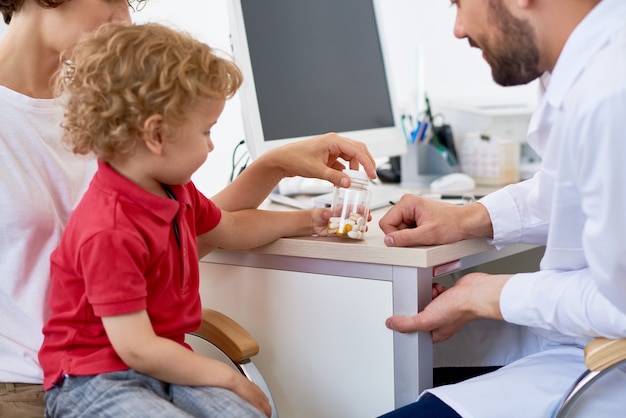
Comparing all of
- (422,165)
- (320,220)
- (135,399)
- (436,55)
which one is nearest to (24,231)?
(135,399)

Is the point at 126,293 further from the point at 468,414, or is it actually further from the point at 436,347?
the point at 436,347

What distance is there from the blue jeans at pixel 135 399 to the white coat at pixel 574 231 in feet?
1.28

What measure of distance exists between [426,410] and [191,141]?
0.59 metres

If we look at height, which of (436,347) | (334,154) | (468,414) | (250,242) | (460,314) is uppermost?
(334,154)

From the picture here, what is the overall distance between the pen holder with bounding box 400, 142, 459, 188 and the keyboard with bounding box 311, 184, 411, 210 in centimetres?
7

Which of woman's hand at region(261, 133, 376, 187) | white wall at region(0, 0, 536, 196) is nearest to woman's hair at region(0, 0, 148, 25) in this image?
woman's hand at region(261, 133, 376, 187)

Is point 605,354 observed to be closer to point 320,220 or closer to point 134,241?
point 320,220

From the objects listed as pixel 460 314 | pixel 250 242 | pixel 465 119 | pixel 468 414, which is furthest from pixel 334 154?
pixel 465 119

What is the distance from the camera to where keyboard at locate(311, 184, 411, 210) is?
1.82 meters

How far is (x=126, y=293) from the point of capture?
114 centimetres

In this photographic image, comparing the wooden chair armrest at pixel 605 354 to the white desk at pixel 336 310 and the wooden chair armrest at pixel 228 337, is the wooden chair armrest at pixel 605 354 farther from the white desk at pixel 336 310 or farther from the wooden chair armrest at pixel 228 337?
the wooden chair armrest at pixel 228 337

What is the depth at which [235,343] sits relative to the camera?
4.73 feet

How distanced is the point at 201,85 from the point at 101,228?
0.26m

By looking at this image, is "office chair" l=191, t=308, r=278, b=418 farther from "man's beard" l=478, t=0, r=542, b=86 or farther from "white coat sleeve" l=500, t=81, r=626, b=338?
"man's beard" l=478, t=0, r=542, b=86
